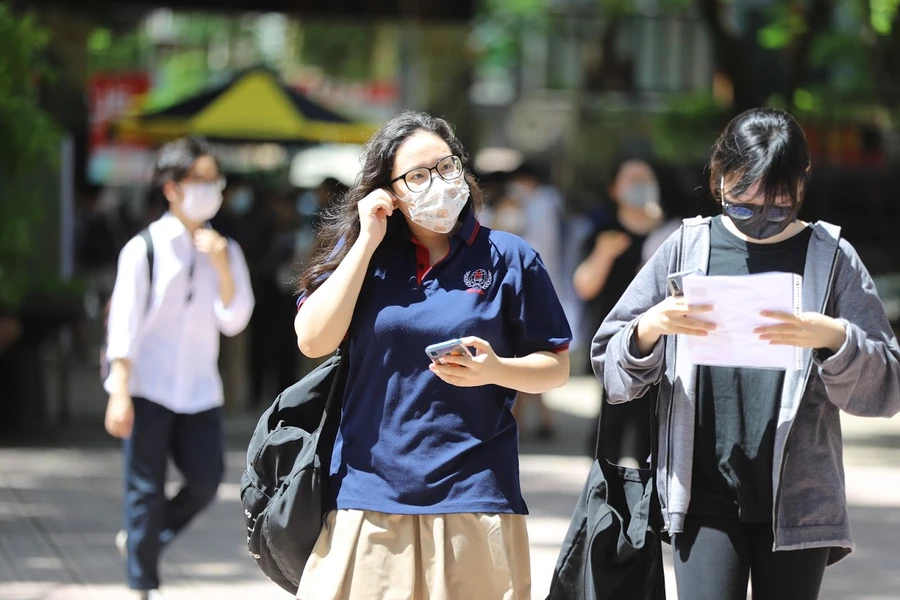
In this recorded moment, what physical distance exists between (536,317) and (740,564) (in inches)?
32.9

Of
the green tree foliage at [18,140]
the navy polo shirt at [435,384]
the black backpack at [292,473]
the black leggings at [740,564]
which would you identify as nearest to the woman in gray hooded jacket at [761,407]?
the black leggings at [740,564]

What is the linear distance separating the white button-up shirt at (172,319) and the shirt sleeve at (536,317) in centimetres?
248

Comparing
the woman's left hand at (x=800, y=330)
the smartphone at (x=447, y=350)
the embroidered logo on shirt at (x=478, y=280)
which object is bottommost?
the smartphone at (x=447, y=350)

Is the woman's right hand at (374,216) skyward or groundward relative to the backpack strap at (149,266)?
skyward

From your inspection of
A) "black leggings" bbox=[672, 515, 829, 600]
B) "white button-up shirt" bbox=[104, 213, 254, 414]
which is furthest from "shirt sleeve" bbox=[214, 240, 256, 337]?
"black leggings" bbox=[672, 515, 829, 600]

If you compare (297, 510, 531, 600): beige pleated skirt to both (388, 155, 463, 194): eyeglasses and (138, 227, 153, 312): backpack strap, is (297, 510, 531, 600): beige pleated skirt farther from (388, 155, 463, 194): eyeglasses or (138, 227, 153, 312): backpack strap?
(138, 227, 153, 312): backpack strap

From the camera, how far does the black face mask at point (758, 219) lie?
3.59m

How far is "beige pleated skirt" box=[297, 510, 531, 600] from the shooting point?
142 inches

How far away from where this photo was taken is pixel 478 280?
373 cm

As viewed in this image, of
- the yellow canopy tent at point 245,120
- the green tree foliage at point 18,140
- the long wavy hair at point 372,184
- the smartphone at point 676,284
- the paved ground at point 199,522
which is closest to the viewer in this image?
the smartphone at point 676,284

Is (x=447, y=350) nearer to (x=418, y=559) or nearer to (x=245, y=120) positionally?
(x=418, y=559)

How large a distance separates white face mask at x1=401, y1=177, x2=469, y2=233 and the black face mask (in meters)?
0.71

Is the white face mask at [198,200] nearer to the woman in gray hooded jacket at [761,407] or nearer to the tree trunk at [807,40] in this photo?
the woman in gray hooded jacket at [761,407]

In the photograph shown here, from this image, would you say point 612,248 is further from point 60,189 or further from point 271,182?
point 271,182
